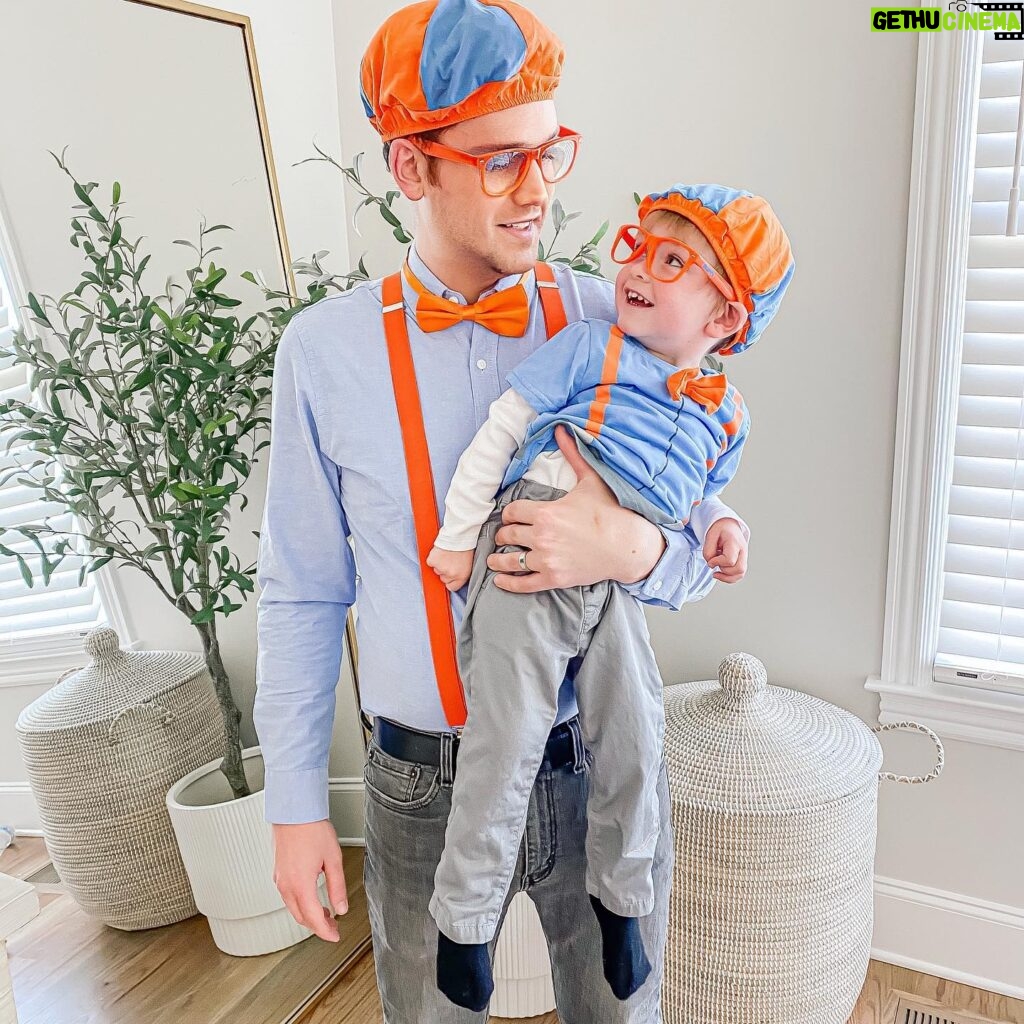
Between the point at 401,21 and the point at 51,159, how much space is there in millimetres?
767

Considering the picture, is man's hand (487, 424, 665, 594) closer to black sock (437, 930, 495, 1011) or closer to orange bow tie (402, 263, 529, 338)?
orange bow tie (402, 263, 529, 338)

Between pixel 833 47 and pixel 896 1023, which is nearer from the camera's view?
pixel 833 47

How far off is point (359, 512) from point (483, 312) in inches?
11.0

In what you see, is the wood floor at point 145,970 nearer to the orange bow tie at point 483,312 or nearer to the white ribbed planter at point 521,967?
the white ribbed planter at point 521,967

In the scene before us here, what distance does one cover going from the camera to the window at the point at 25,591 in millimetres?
1344

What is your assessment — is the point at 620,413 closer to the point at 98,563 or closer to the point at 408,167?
the point at 408,167

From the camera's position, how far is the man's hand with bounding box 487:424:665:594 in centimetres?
97

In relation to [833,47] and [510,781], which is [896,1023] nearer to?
[510,781]

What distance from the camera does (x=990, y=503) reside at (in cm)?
181

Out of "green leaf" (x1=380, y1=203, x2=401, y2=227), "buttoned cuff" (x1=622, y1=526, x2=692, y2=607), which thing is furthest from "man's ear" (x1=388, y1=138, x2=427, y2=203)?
"green leaf" (x1=380, y1=203, x2=401, y2=227)

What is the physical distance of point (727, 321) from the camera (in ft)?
3.61

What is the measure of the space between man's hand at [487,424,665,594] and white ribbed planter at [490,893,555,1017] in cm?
111

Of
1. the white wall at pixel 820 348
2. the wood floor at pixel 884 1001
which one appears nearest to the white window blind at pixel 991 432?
the white wall at pixel 820 348

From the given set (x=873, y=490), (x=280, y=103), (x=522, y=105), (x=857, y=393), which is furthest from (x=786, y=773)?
(x=280, y=103)
